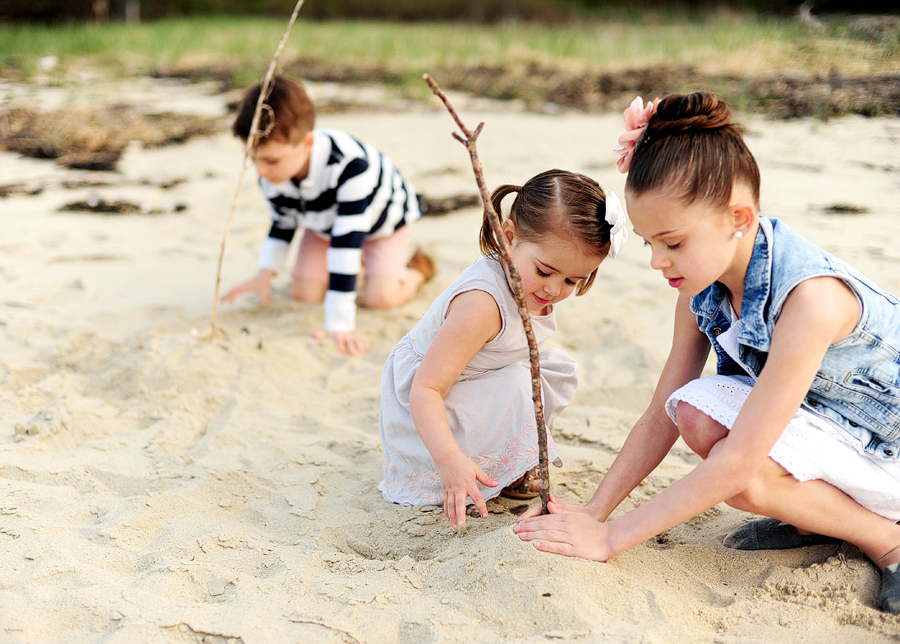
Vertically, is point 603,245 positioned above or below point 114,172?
above

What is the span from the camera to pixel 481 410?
7.16ft

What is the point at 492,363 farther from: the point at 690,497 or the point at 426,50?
the point at 426,50

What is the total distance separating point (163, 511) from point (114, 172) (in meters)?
4.23

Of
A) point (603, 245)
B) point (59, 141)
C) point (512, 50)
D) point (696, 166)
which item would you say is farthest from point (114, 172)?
point (512, 50)

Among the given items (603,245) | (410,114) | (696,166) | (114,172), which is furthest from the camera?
(410,114)

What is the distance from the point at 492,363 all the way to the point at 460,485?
453 millimetres

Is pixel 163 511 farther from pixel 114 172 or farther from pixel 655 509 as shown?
pixel 114 172

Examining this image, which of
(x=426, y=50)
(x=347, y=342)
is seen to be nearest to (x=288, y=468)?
(x=347, y=342)

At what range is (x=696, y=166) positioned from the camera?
1.59 metres

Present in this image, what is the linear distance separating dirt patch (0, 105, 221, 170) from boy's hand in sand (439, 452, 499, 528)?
4.79 metres

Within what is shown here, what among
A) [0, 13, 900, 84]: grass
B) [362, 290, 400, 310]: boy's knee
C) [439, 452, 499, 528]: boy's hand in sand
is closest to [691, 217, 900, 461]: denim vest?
[439, 452, 499, 528]: boy's hand in sand

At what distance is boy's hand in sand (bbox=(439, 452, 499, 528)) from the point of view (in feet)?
6.15

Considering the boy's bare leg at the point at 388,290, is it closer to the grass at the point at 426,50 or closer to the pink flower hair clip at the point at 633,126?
the pink flower hair clip at the point at 633,126

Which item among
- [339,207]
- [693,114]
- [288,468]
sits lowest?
[288,468]
